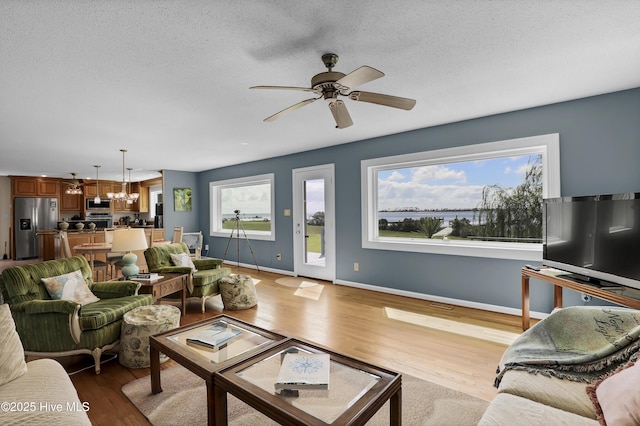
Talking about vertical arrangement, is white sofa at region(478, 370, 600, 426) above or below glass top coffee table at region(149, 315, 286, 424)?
below

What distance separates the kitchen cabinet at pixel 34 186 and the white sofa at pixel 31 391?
364 inches

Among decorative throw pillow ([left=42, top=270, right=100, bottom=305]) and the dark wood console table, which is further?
decorative throw pillow ([left=42, top=270, right=100, bottom=305])

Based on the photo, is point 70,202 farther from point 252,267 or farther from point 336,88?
point 336,88

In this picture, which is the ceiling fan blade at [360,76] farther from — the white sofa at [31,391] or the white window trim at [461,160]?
the white window trim at [461,160]

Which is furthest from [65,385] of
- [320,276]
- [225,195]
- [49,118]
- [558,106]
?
[225,195]

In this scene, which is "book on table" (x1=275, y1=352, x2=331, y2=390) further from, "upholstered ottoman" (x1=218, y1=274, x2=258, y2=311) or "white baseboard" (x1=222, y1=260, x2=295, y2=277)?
"white baseboard" (x1=222, y1=260, x2=295, y2=277)

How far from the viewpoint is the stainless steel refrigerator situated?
812 centimetres

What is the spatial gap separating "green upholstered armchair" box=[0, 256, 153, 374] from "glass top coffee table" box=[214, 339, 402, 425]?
1532mm

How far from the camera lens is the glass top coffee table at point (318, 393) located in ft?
4.29

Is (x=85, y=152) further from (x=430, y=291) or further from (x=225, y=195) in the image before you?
(x=430, y=291)

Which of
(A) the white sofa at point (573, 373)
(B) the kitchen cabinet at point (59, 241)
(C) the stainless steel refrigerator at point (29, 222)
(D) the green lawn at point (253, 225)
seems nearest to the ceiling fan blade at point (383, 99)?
(A) the white sofa at point (573, 373)

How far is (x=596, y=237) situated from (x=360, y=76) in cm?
233

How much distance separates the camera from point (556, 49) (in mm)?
2234

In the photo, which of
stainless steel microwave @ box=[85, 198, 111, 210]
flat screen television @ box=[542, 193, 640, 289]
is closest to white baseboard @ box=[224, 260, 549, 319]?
flat screen television @ box=[542, 193, 640, 289]
